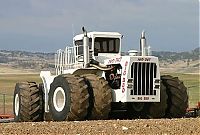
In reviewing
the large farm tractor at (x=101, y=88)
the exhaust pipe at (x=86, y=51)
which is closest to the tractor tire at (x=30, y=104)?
the large farm tractor at (x=101, y=88)

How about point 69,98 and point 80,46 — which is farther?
point 80,46

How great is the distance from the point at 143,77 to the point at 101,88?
5.41ft

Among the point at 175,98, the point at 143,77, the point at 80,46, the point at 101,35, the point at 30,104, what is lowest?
the point at 30,104

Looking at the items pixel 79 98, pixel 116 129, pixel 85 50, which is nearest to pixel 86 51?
pixel 85 50

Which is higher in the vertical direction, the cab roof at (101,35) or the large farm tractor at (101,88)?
the cab roof at (101,35)

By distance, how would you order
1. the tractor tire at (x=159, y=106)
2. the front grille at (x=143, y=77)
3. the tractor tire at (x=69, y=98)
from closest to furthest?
1. the tractor tire at (x=69, y=98)
2. the front grille at (x=143, y=77)
3. the tractor tire at (x=159, y=106)

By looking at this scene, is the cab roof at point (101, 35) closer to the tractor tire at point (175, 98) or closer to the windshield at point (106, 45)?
the windshield at point (106, 45)

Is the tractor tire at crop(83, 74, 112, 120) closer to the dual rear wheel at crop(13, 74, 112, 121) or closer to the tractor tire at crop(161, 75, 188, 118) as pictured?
the dual rear wheel at crop(13, 74, 112, 121)

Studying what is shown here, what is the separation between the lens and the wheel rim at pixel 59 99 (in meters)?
18.4

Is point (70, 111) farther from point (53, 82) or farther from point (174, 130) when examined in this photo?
point (174, 130)

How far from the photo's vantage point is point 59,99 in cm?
1877

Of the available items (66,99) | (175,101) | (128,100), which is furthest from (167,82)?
(66,99)

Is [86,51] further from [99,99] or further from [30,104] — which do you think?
[30,104]

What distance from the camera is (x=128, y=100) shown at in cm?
1772
